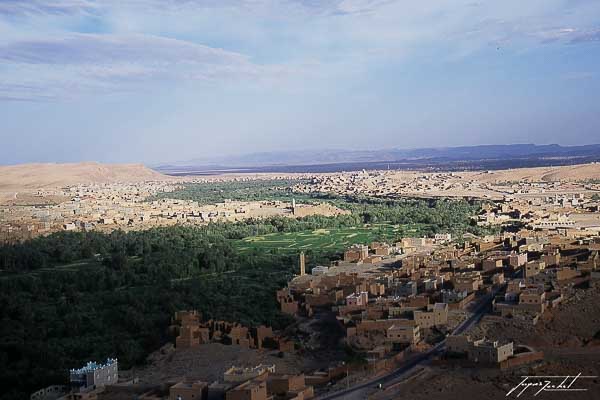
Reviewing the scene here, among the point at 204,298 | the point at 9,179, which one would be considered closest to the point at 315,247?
the point at 204,298

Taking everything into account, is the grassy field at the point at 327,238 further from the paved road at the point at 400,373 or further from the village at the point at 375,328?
the paved road at the point at 400,373

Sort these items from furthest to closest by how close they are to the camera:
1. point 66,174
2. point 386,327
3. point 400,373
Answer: point 66,174
point 386,327
point 400,373

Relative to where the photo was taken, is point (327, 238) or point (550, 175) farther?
point (550, 175)

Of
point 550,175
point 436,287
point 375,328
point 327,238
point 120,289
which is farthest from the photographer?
point 550,175

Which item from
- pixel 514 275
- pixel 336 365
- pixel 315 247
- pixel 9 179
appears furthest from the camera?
pixel 9 179

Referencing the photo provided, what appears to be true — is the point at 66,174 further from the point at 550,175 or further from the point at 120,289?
the point at 120,289

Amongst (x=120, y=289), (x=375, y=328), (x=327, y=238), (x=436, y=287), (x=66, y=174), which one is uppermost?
(x=66, y=174)

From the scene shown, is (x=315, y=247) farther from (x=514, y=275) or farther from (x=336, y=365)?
(x=336, y=365)

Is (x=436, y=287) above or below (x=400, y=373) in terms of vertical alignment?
above

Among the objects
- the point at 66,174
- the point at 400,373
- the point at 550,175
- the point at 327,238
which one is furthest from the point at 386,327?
the point at 66,174
